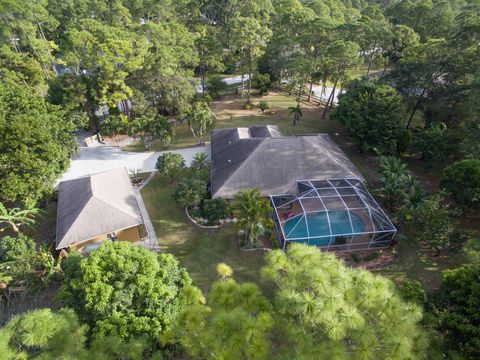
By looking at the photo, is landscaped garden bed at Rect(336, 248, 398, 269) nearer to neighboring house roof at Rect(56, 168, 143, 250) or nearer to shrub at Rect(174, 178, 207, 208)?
shrub at Rect(174, 178, 207, 208)

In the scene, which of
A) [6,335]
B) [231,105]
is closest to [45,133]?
[6,335]

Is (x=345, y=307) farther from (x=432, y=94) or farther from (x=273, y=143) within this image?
(x=432, y=94)

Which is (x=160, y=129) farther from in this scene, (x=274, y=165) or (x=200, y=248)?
(x=200, y=248)

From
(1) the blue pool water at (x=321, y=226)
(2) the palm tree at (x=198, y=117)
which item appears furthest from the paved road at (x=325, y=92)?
(1) the blue pool water at (x=321, y=226)

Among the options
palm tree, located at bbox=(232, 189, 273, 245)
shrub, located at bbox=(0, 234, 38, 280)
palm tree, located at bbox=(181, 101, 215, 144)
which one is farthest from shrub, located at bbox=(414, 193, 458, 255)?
shrub, located at bbox=(0, 234, 38, 280)

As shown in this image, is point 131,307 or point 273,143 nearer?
point 131,307

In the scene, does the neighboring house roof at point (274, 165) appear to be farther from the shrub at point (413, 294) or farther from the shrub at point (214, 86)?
the shrub at point (214, 86)

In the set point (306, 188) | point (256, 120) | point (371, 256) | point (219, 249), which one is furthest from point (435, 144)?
point (219, 249)
